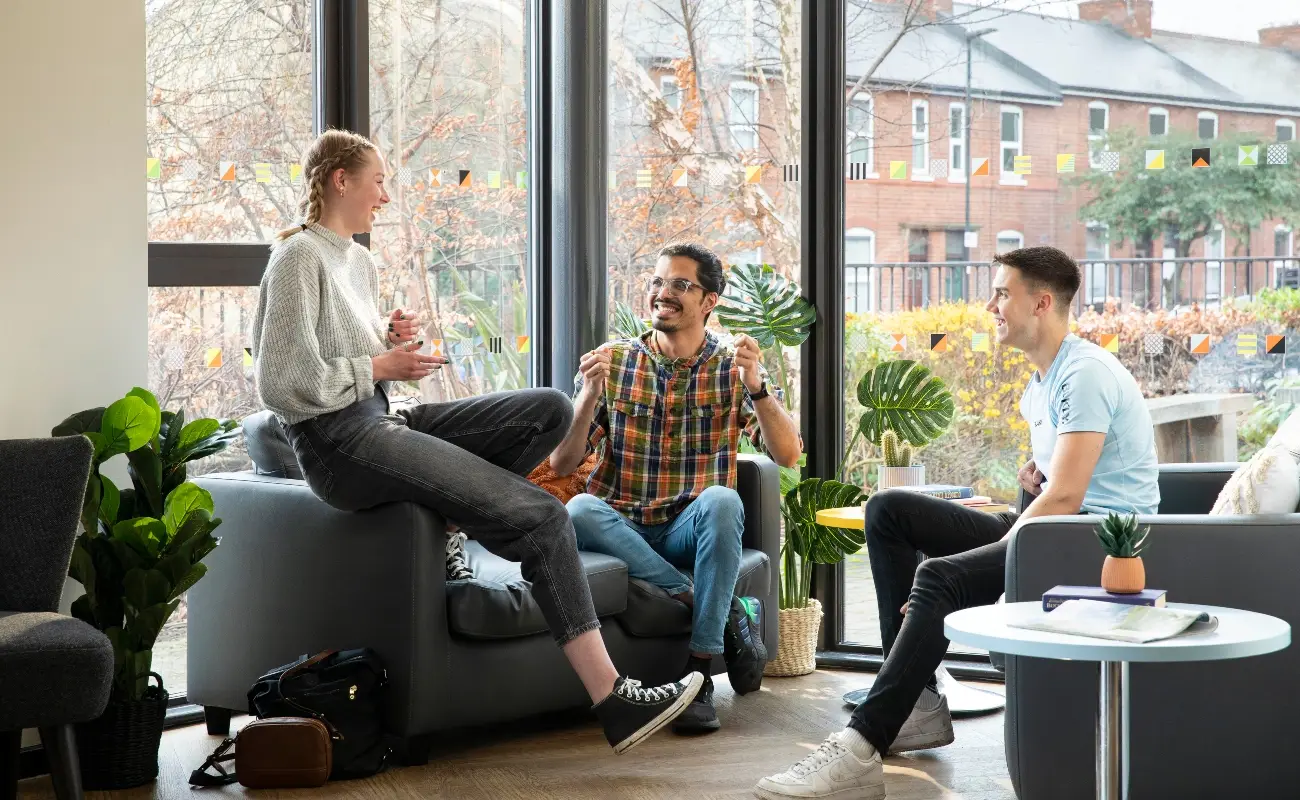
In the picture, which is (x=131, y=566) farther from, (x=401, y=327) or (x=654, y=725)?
(x=654, y=725)

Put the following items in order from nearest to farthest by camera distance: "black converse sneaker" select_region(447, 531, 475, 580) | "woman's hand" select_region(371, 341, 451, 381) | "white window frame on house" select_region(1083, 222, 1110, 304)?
"woman's hand" select_region(371, 341, 451, 381), "black converse sneaker" select_region(447, 531, 475, 580), "white window frame on house" select_region(1083, 222, 1110, 304)

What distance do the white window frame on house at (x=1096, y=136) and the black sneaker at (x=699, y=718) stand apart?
77.6 inches

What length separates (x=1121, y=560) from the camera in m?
2.56

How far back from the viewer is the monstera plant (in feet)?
10.7

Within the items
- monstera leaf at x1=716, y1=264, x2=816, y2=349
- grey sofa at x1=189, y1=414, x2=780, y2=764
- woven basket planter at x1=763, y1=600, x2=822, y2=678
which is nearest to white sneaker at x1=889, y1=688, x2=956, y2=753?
grey sofa at x1=189, y1=414, x2=780, y2=764

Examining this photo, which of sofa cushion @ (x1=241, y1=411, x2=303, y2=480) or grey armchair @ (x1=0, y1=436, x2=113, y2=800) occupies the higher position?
sofa cushion @ (x1=241, y1=411, x2=303, y2=480)

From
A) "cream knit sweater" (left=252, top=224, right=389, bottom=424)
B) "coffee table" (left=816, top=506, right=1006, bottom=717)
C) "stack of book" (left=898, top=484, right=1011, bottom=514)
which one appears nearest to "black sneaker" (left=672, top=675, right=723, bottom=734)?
"coffee table" (left=816, top=506, right=1006, bottom=717)

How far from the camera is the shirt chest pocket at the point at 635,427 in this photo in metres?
4.03

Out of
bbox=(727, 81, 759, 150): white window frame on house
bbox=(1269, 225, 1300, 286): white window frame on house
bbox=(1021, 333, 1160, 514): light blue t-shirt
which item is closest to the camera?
bbox=(1021, 333, 1160, 514): light blue t-shirt

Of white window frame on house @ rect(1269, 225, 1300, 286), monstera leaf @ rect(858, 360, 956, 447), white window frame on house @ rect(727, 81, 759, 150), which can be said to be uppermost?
white window frame on house @ rect(727, 81, 759, 150)

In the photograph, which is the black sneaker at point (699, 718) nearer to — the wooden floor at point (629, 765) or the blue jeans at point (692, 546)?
the wooden floor at point (629, 765)

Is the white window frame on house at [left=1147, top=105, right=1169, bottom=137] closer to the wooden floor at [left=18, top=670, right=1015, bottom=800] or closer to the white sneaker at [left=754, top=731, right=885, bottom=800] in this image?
the wooden floor at [left=18, top=670, right=1015, bottom=800]

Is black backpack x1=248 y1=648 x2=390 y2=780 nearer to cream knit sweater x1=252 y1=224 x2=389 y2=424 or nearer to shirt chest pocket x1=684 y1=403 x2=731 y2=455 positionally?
cream knit sweater x1=252 y1=224 x2=389 y2=424

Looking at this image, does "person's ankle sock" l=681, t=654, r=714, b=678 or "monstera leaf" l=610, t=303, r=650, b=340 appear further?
"monstera leaf" l=610, t=303, r=650, b=340
